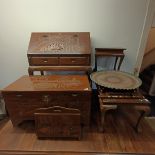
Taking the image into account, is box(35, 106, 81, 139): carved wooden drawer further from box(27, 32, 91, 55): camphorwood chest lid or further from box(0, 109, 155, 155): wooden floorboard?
box(27, 32, 91, 55): camphorwood chest lid

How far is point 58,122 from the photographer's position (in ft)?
4.64

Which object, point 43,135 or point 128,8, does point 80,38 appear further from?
point 43,135

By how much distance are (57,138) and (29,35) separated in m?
1.40

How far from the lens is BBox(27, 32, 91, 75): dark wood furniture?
181cm

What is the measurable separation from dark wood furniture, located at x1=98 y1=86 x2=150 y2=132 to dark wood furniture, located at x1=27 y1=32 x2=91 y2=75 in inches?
17.8

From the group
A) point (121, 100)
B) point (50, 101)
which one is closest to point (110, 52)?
point (121, 100)

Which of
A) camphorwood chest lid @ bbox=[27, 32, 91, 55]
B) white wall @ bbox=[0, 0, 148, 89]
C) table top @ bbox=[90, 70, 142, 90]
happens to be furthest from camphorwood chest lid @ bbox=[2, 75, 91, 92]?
white wall @ bbox=[0, 0, 148, 89]

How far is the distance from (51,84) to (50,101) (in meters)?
0.18

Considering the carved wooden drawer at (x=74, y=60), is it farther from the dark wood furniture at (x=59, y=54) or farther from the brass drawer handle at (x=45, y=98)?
the brass drawer handle at (x=45, y=98)

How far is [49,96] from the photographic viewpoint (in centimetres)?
145

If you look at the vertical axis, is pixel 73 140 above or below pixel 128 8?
below

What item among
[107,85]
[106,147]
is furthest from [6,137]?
[107,85]

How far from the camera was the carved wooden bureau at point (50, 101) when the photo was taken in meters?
1.39

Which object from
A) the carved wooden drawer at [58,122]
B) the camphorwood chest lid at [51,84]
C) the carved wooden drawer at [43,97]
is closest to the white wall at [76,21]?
the camphorwood chest lid at [51,84]
